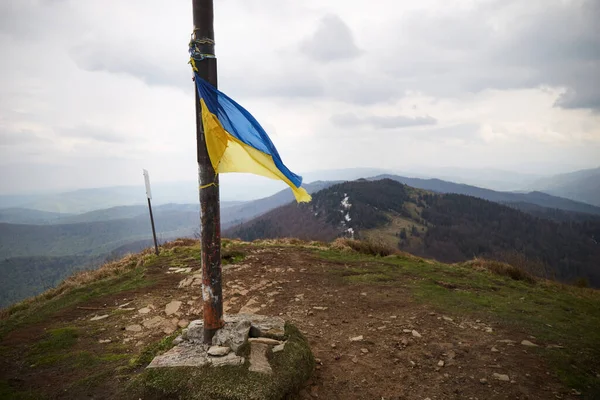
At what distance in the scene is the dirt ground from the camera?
434 centimetres

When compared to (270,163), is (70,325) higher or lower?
lower

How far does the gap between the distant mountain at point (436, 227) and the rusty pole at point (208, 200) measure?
78.4m

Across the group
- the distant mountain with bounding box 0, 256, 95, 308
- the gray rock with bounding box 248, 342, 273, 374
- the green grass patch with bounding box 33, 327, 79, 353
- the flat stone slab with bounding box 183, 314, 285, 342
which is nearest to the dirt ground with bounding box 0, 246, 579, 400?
the green grass patch with bounding box 33, 327, 79, 353

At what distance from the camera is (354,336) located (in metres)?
5.91

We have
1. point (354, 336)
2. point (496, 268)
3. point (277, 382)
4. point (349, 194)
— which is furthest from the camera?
point (349, 194)

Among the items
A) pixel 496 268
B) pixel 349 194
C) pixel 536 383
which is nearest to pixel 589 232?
pixel 349 194

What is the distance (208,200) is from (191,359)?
211 centimetres

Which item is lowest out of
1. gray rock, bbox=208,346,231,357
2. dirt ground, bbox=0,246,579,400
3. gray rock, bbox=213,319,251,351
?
dirt ground, bbox=0,246,579,400

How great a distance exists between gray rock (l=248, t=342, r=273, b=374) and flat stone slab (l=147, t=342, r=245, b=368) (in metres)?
0.16

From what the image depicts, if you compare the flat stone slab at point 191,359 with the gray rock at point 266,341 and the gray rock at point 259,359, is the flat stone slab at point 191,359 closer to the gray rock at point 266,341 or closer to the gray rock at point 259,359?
the gray rock at point 259,359

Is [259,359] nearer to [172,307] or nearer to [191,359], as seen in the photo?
[191,359]

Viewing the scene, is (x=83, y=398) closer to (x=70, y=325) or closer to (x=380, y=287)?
(x=70, y=325)

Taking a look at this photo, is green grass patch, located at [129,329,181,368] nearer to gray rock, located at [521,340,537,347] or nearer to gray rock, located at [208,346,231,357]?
gray rock, located at [208,346,231,357]

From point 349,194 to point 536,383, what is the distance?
112369 mm
